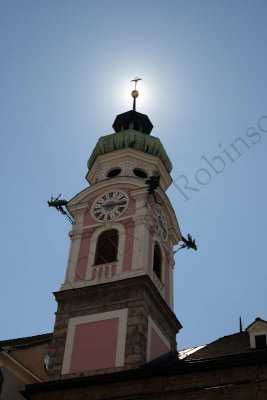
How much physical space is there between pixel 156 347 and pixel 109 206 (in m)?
6.41

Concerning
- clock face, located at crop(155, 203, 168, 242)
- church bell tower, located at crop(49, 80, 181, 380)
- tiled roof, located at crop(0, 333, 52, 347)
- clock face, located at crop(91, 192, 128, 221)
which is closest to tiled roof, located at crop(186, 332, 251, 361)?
church bell tower, located at crop(49, 80, 181, 380)

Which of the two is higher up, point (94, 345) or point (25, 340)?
point (25, 340)

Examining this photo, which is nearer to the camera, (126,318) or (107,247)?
(126,318)

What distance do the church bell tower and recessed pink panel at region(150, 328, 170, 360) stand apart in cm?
2

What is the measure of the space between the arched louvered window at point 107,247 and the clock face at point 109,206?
0.75 m

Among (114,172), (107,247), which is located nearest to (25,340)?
(107,247)

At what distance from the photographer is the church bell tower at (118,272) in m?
20.2

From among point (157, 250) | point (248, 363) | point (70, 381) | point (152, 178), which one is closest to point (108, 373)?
point (70, 381)

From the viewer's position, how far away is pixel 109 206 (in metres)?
25.1

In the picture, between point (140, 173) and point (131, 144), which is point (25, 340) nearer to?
point (140, 173)

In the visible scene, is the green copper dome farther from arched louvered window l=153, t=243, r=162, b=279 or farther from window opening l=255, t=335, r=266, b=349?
window opening l=255, t=335, r=266, b=349

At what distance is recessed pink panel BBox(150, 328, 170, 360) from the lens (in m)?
20.7

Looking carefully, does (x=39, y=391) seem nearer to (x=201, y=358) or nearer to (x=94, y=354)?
(x=94, y=354)

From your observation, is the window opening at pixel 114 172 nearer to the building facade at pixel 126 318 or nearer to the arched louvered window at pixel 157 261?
the building facade at pixel 126 318
